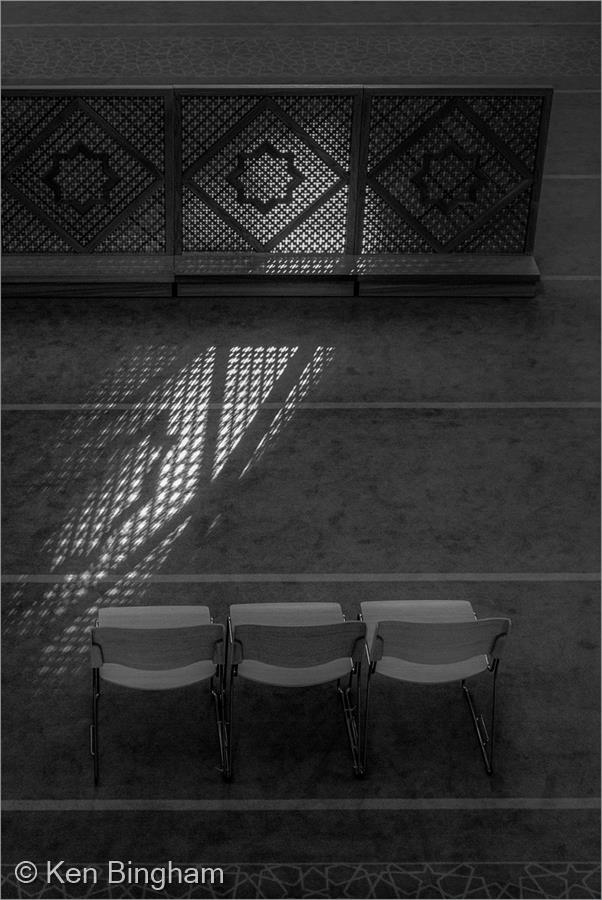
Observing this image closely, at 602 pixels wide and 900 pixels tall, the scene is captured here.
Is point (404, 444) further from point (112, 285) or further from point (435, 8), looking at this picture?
point (435, 8)

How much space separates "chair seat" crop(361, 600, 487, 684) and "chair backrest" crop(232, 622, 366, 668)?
6.6 inches

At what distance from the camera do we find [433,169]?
8867 mm

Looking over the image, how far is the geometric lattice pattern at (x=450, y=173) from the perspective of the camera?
8664mm

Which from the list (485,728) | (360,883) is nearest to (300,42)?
(485,728)

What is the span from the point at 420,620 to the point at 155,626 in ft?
4.04

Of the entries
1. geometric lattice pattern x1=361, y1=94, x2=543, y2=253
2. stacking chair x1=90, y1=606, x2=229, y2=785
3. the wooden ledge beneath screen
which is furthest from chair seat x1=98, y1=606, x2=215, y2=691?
geometric lattice pattern x1=361, y1=94, x2=543, y2=253

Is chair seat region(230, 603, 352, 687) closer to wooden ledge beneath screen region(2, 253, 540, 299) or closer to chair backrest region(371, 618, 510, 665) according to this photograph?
chair backrest region(371, 618, 510, 665)

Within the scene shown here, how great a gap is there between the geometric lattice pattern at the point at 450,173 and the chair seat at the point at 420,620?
151 inches

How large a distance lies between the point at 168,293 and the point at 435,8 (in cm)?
719

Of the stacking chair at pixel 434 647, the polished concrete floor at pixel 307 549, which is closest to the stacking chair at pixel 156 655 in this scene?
the polished concrete floor at pixel 307 549

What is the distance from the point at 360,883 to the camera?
5062mm

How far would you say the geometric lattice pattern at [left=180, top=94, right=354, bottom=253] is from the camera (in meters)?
8.61

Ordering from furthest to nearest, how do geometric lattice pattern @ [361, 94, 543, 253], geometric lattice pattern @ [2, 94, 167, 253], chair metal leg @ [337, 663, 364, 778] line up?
geometric lattice pattern @ [361, 94, 543, 253] → geometric lattice pattern @ [2, 94, 167, 253] → chair metal leg @ [337, 663, 364, 778]

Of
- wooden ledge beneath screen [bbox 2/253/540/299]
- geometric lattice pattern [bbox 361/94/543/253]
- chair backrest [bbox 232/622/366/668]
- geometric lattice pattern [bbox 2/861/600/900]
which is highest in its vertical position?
geometric lattice pattern [bbox 361/94/543/253]
